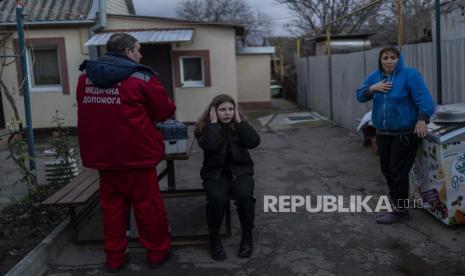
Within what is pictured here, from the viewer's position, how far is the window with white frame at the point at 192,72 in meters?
13.6

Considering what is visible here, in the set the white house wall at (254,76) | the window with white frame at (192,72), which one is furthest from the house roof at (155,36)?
the white house wall at (254,76)

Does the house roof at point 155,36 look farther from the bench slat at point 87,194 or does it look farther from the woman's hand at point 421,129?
the woman's hand at point 421,129

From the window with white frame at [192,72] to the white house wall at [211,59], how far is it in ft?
0.71

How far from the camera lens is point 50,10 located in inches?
493

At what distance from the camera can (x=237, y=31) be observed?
47.3 ft

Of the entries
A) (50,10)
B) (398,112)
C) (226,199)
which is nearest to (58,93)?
(50,10)

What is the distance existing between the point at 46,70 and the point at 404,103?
10.1 metres

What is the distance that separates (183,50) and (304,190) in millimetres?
8106

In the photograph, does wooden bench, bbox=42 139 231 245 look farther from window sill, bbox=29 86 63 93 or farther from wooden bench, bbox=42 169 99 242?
window sill, bbox=29 86 63 93

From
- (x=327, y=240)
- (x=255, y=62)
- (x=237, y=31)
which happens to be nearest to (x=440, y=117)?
(x=327, y=240)

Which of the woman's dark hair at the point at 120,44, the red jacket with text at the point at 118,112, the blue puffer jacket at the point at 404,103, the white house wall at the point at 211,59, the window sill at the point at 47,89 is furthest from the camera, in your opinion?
the white house wall at the point at 211,59

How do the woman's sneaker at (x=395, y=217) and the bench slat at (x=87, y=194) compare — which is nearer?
the bench slat at (x=87, y=194)

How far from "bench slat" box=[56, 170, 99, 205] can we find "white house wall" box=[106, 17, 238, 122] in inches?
340

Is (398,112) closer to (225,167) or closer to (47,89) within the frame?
(225,167)
